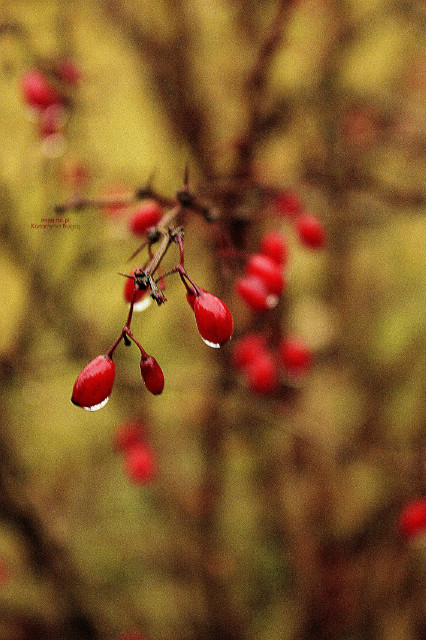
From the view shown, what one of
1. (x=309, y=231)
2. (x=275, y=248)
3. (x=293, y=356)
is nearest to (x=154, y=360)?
(x=275, y=248)

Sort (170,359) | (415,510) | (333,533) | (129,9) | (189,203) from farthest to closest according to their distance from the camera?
(170,359) < (333,533) < (129,9) < (415,510) < (189,203)

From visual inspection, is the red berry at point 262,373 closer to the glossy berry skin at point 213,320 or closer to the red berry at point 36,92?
the glossy berry skin at point 213,320

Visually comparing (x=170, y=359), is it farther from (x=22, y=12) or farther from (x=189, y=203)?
(x=189, y=203)

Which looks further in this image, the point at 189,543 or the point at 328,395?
the point at 328,395

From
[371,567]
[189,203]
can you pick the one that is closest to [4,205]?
[189,203]

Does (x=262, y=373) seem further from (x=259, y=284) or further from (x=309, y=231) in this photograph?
(x=259, y=284)

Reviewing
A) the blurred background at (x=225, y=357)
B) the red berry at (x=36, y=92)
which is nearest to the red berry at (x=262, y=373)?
the blurred background at (x=225, y=357)
